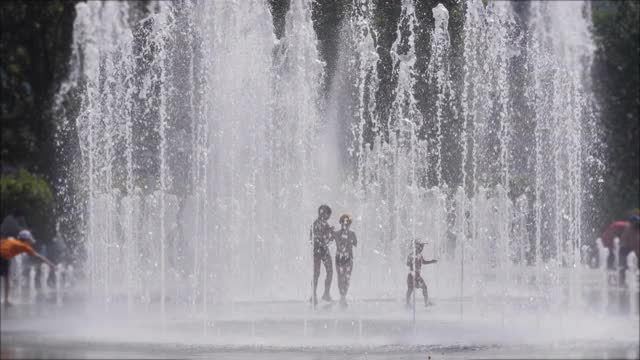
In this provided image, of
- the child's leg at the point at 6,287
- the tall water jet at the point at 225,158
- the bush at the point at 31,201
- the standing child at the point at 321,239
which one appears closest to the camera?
the standing child at the point at 321,239

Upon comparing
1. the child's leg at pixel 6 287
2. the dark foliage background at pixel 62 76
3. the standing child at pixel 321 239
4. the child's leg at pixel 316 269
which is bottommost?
the child's leg at pixel 6 287

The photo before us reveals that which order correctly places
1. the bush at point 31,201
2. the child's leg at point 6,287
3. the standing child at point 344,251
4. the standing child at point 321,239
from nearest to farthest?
1. the standing child at point 321,239
2. the standing child at point 344,251
3. the child's leg at point 6,287
4. the bush at point 31,201

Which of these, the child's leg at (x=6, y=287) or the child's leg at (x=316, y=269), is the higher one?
the child's leg at (x=316, y=269)

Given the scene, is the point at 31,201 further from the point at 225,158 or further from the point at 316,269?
the point at 316,269

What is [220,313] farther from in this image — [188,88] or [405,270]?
[188,88]

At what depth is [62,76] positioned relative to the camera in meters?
35.7

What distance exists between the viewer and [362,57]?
22.6 m

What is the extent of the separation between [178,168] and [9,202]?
13.8 feet

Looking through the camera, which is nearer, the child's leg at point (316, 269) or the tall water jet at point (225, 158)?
the child's leg at point (316, 269)

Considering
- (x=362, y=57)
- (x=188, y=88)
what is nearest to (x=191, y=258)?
(x=188, y=88)

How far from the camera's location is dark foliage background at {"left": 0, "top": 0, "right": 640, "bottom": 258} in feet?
86.9

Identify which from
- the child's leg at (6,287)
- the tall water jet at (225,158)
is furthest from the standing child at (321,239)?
the child's leg at (6,287)

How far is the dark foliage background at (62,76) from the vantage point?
1043 inches

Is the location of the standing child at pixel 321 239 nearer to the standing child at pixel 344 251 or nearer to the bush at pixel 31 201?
the standing child at pixel 344 251
